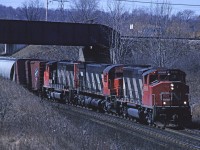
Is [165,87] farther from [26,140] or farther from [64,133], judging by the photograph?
[26,140]

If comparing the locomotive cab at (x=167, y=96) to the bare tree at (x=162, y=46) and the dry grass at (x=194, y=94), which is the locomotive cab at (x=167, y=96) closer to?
the dry grass at (x=194, y=94)

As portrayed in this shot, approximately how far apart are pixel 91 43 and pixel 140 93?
89.8 ft

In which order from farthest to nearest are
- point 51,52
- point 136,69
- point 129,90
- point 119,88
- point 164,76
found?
1. point 51,52
2. point 119,88
3. point 129,90
4. point 136,69
5. point 164,76

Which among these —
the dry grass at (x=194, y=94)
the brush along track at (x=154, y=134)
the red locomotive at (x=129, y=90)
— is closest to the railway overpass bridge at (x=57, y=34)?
the dry grass at (x=194, y=94)

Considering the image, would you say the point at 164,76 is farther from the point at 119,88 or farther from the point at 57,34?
the point at 57,34

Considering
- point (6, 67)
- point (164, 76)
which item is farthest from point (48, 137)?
point (6, 67)

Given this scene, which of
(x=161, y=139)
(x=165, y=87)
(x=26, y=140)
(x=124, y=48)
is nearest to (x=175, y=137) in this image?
(x=161, y=139)

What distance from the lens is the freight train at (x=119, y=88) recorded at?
22.3m

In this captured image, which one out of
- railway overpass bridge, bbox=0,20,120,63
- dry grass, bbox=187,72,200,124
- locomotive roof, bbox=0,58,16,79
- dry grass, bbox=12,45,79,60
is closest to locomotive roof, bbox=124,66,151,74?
dry grass, bbox=187,72,200,124

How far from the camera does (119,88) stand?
26.9 meters

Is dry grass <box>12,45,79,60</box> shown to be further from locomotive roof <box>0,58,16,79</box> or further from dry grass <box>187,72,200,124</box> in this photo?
dry grass <box>187,72,200,124</box>

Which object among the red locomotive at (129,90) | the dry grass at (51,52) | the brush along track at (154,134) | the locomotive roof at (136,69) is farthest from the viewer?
the dry grass at (51,52)

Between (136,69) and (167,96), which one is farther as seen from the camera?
(136,69)

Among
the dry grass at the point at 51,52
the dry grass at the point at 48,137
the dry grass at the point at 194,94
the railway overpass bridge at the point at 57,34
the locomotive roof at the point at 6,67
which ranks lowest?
the dry grass at the point at 194,94
